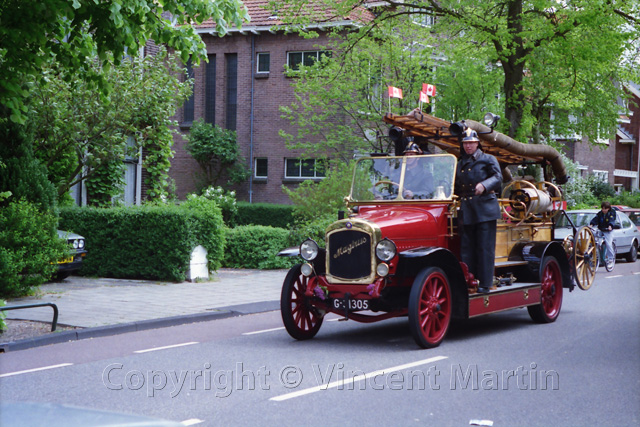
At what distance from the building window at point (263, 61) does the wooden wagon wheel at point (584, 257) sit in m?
21.7

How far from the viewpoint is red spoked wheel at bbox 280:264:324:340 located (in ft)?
31.4

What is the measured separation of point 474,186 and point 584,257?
3.60 meters

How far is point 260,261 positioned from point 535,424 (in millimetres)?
14716

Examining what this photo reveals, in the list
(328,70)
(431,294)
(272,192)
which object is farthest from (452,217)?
(272,192)

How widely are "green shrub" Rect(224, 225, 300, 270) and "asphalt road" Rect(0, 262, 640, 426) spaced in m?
8.96

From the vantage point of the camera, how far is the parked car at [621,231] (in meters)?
25.5

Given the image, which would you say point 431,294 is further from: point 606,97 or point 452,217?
point 606,97

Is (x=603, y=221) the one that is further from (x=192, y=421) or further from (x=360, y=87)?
(x=192, y=421)

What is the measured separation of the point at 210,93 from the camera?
113ft

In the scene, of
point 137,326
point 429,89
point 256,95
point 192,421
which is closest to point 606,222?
point 429,89

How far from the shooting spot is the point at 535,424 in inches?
234

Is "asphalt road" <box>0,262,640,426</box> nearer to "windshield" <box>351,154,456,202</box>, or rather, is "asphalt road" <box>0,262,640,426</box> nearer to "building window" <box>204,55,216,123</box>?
"windshield" <box>351,154,456,202</box>

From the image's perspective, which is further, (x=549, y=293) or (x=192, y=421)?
(x=549, y=293)

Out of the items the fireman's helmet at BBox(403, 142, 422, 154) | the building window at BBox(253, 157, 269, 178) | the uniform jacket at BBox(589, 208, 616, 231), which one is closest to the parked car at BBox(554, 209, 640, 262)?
the uniform jacket at BBox(589, 208, 616, 231)
